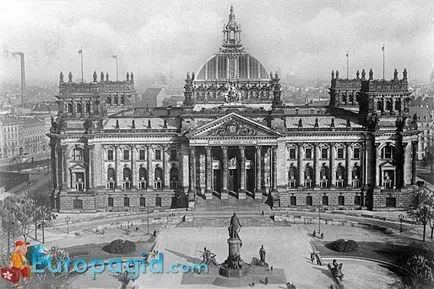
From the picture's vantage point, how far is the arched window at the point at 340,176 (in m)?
108

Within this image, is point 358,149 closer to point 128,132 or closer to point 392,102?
point 392,102

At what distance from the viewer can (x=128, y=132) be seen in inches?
4203

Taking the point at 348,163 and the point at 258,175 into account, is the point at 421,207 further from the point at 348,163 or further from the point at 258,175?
the point at 258,175

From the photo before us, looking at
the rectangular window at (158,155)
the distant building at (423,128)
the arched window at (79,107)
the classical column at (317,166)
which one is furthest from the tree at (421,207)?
the distant building at (423,128)

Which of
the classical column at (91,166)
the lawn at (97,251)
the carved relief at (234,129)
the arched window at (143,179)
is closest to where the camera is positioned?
the lawn at (97,251)

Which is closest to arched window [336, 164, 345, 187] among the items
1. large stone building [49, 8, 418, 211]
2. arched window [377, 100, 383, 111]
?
large stone building [49, 8, 418, 211]

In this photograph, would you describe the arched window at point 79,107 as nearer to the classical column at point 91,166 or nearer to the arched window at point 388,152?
the classical column at point 91,166

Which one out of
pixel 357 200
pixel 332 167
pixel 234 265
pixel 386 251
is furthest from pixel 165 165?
pixel 386 251

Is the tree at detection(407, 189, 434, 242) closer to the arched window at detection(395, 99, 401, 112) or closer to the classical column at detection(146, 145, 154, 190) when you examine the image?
the arched window at detection(395, 99, 401, 112)

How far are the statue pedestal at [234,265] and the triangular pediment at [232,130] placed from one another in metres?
36.5

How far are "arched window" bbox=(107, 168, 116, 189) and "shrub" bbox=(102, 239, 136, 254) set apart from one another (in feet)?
88.0

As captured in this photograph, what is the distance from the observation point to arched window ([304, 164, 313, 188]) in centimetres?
10800

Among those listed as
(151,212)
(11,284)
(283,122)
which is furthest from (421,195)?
(11,284)

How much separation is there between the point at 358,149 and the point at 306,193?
11.2 meters
